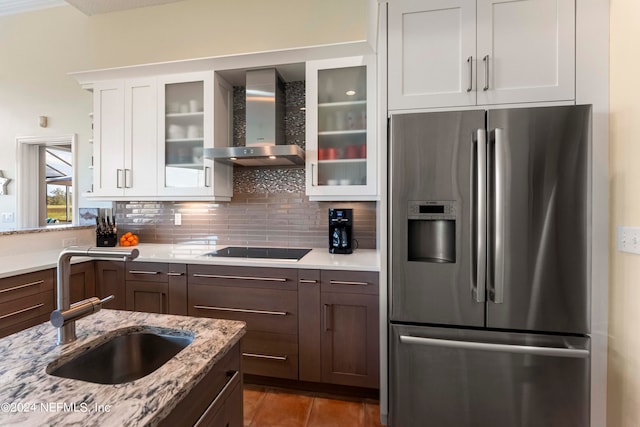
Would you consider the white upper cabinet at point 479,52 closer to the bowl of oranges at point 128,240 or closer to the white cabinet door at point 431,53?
the white cabinet door at point 431,53

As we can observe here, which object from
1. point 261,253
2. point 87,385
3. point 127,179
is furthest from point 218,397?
point 127,179

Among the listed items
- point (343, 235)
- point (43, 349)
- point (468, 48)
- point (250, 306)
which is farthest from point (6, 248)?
point (468, 48)

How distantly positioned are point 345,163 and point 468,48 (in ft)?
3.34

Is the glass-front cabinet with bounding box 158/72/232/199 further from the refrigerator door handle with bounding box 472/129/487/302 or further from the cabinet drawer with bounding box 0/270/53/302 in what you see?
the refrigerator door handle with bounding box 472/129/487/302

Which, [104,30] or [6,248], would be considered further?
[104,30]

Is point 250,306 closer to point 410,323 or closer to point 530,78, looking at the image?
point 410,323

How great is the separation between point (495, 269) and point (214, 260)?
5.60ft

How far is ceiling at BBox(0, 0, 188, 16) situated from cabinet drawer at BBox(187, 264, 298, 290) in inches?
102

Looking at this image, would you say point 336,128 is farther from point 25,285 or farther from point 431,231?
point 25,285

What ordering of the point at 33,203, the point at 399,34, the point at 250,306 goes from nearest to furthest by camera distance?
the point at 399,34
the point at 250,306
the point at 33,203

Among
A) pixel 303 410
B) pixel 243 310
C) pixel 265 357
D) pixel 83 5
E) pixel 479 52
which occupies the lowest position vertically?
pixel 303 410

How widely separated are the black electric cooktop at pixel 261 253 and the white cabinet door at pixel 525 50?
156 cm

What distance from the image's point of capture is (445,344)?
1488 millimetres

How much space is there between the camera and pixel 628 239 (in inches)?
51.6
